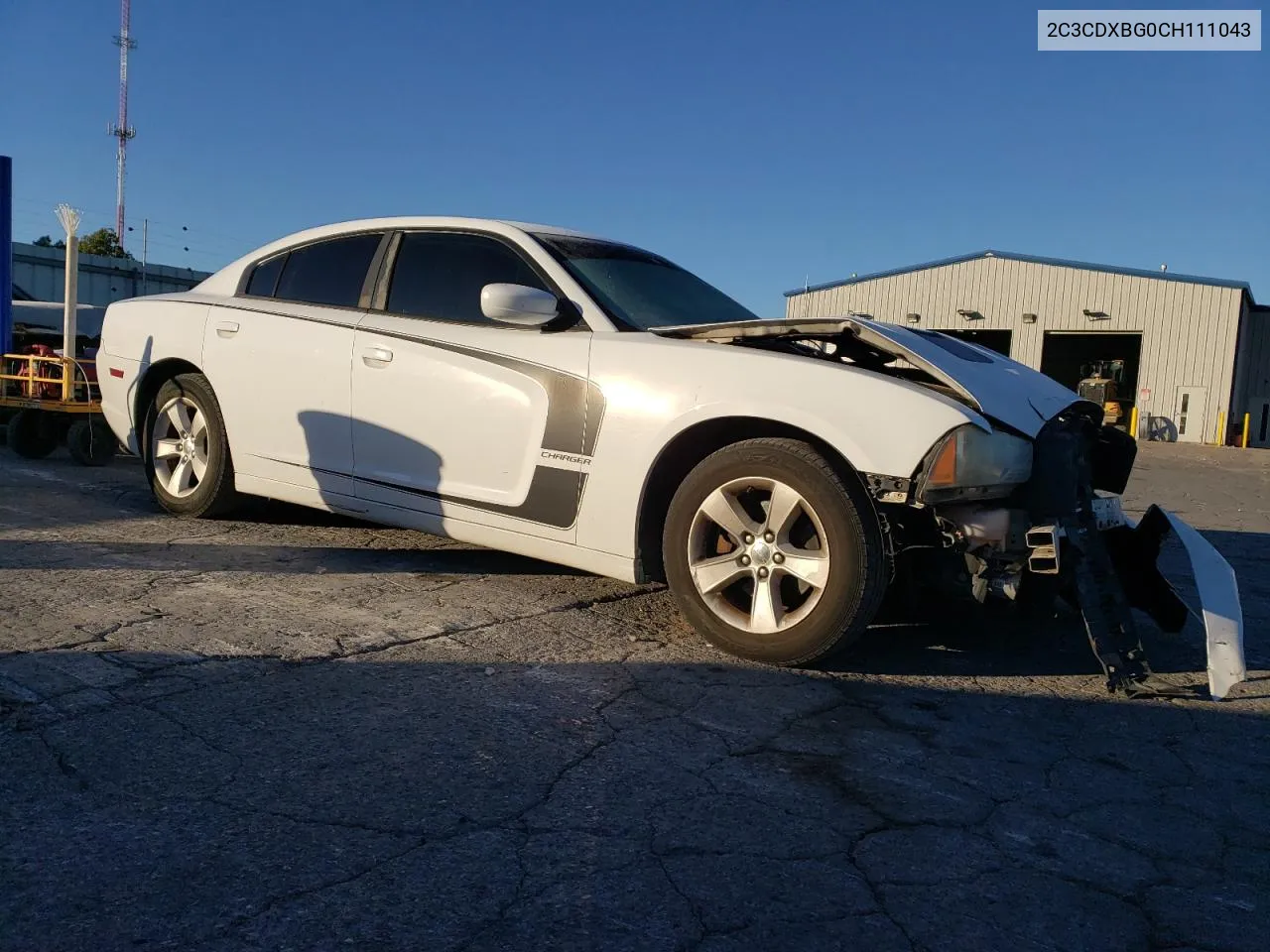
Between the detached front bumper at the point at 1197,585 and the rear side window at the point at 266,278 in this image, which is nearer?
the detached front bumper at the point at 1197,585

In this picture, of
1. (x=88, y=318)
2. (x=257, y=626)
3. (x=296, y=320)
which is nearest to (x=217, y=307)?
(x=296, y=320)

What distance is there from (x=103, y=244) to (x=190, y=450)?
53.5m

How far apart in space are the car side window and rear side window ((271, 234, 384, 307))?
239 mm

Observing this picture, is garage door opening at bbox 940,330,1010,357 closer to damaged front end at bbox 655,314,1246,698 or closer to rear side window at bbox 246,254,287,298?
rear side window at bbox 246,254,287,298

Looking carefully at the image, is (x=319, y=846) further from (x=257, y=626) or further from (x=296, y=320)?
(x=296, y=320)

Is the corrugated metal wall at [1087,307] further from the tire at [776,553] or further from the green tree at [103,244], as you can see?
the green tree at [103,244]

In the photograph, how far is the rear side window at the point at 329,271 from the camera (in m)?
4.80

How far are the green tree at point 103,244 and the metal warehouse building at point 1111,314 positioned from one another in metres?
36.3

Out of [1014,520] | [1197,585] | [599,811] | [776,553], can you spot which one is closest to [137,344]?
[776,553]

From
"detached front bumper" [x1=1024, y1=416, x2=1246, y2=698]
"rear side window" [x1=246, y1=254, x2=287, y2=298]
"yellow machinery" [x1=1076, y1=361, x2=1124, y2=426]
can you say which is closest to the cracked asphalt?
"detached front bumper" [x1=1024, y1=416, x2=1246, y2=698]

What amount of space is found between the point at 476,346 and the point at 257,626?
1388 mm

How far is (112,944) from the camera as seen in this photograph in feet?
5.49

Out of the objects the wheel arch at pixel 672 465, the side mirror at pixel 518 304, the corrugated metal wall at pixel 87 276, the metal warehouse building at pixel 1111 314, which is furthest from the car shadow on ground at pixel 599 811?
the corrugated metal wall at pixel 87 276

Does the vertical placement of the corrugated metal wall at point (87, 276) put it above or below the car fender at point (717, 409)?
above
